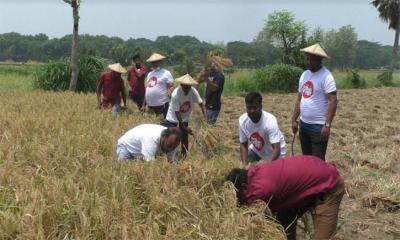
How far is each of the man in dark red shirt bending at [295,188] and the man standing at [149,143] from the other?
1.09m

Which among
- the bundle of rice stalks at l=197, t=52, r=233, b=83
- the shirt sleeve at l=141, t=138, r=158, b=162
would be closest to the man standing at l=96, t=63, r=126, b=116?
the bundle of rice stalks at l=197, t=52, r=233, b=83

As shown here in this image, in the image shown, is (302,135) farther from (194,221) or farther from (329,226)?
(194,221)

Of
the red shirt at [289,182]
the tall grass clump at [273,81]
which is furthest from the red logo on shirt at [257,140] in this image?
the tall grass clump at [273,81]

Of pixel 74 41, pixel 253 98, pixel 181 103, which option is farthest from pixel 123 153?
pixel 74 41

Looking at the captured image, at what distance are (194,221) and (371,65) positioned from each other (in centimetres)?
11385

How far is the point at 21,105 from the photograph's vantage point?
36.6 feet

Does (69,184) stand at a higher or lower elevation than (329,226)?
higher

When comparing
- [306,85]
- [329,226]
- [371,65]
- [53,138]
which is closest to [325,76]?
[306,85]

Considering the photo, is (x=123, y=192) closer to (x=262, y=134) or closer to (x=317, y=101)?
(x=262, y=134)

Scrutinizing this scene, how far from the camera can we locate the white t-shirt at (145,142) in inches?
214

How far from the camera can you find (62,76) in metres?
18.8

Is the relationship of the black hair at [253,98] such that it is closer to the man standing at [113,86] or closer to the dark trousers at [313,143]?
the dark trousers at [313,143]

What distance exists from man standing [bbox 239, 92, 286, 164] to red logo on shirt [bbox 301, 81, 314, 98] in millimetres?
900

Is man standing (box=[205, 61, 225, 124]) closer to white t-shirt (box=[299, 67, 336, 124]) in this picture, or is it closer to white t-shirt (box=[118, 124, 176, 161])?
white t-shirt (box=[299, 67, 336, 124])
